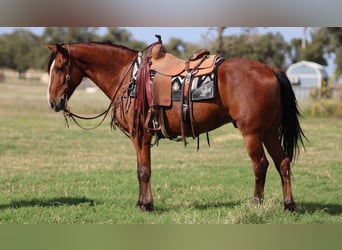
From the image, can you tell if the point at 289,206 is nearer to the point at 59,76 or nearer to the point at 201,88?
the point at 201,88

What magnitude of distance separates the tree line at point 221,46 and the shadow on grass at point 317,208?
12033 mm

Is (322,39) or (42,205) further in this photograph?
(322,39)

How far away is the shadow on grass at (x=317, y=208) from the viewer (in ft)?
17.2

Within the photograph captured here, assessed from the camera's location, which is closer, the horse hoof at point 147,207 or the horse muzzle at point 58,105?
the horse hoof at point 147,207

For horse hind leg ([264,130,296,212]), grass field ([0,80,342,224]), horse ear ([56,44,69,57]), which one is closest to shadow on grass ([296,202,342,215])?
grass field ([0,80,342,224])

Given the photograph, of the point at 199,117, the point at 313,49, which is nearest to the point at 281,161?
the point at 199,117

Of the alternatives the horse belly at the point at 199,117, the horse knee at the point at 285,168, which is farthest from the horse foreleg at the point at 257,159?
the horse belly at the point at 199,117

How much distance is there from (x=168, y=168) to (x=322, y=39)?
1721 cm

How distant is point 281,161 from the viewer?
17.3 ft

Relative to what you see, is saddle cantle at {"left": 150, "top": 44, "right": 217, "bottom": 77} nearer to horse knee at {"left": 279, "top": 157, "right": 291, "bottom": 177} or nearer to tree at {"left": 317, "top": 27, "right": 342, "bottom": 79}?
horse knee at {"left": 279, "top": 157, "right": 291, "bottom": 177}

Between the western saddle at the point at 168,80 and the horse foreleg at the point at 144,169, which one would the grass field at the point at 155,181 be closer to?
the horse foreleg at the point at 144,169

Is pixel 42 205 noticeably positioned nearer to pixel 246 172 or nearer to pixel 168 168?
pixel 168 168

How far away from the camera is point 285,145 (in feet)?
17.6
